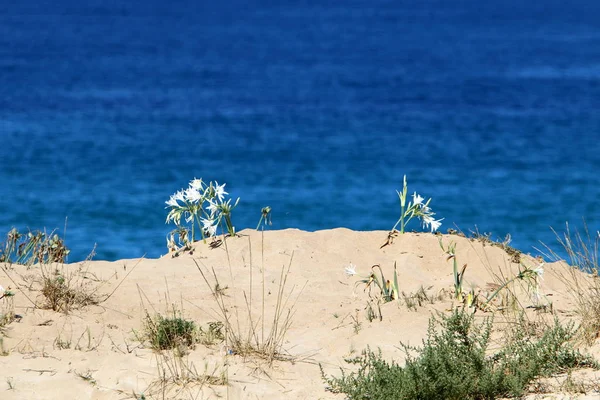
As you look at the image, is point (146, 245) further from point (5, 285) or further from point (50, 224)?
point (5, 285)

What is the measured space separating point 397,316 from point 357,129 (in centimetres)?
1694

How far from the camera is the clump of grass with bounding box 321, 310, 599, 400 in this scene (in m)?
5.37

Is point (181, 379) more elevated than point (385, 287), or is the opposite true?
point (385, 287)

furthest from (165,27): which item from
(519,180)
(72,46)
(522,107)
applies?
(519,180)

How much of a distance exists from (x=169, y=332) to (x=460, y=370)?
2.12 meters

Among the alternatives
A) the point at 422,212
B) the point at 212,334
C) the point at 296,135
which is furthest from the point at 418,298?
the point at 296,135

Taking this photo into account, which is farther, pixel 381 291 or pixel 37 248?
pixel 37 248

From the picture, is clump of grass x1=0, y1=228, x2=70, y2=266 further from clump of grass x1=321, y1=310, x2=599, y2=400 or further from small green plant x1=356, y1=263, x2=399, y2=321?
clump of grass x1=321, y1=310, x2=599, y2=400

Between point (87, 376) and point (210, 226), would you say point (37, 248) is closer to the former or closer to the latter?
point (210, 226)

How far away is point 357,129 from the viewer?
23.7 metres

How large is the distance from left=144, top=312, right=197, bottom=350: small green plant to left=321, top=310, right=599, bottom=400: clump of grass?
1.11m

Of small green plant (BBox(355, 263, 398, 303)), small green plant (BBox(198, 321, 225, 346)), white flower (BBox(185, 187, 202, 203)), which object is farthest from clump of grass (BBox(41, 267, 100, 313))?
small green plant (BBox(355, 263, 398, 303))

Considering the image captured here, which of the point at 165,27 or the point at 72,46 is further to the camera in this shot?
the point at 165,27

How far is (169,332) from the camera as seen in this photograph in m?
6.38
